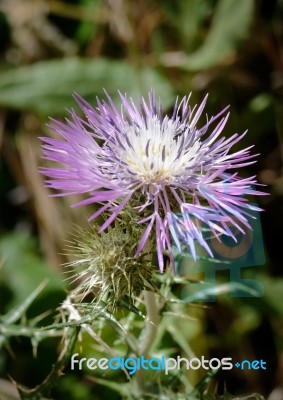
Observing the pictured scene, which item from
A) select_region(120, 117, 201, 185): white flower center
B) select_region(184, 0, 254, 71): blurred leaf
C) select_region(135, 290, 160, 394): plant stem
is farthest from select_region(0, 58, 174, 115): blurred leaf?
select_region(135, 290, 160, 394): plant stem

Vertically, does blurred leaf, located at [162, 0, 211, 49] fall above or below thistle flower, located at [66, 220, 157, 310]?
above

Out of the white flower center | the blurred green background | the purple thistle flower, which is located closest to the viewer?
the purple thistle flower

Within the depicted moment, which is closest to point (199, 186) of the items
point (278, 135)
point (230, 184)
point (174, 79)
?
point (230, 184)

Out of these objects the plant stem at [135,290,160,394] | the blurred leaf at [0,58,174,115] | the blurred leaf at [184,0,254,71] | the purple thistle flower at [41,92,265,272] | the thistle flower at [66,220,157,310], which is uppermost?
the blurred leaf at [184,0,254,71]

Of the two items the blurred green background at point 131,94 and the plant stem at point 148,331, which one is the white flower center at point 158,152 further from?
the blurred green background at point 131,94

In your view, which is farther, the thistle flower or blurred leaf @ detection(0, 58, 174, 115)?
blurred leaf @ detection(0, 58, 174, 115)

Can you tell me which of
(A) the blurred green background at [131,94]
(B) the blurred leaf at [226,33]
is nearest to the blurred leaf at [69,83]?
(A) the blurred green background at [131,94]

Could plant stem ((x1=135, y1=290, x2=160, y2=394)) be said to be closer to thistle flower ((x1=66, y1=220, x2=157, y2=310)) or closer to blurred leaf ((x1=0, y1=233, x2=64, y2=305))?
thistle flower ((x1=66, y1=220, x2=157, y2=310))
